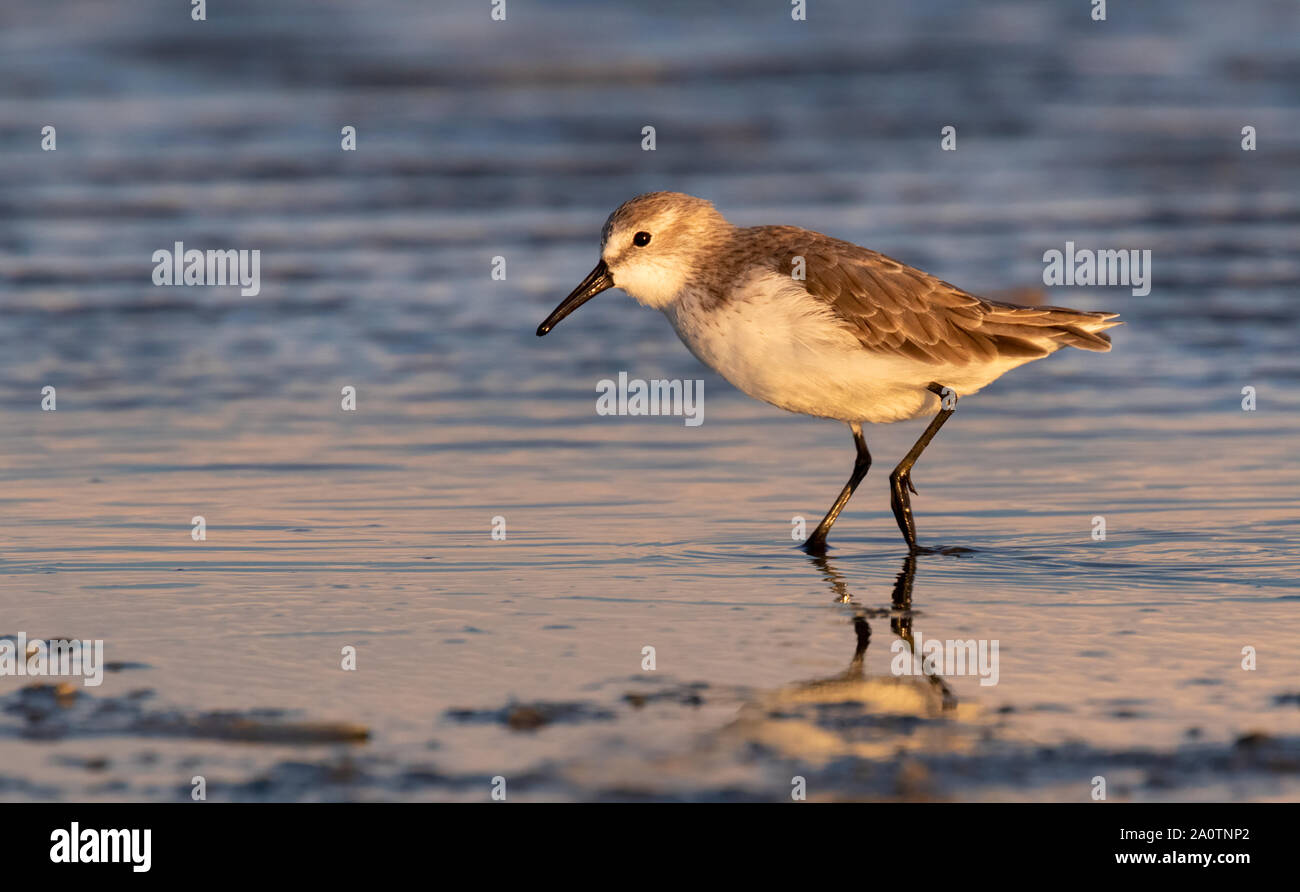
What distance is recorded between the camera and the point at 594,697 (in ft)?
18.2

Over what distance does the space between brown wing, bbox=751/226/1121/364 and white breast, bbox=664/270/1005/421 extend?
0.23 ft

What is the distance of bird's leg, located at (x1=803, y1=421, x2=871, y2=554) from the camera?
759 cm

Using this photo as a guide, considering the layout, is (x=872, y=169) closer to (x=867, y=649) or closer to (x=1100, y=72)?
(x=1100, y=72)

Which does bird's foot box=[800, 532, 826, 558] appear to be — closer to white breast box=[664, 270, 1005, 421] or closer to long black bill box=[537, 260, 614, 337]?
white breast box=[664, 270, 1005, 421]

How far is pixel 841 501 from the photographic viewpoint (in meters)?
7.76

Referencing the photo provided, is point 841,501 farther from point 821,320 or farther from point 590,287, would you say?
point 590,287

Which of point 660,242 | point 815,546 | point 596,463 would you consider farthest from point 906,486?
point 596,463

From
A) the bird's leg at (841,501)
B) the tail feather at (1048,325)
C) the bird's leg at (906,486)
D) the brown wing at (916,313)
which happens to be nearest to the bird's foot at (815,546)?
the bird's leg at (841,501)

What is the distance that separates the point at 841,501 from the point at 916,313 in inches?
34.2

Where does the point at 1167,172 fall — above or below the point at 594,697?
above

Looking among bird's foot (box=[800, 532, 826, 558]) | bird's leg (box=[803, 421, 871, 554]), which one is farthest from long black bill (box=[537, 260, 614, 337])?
bird's foot (box=[800, 532, 826, 558])

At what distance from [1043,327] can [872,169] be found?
9031 mm

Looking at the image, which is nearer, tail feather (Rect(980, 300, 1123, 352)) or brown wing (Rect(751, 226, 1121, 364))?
brown wing (Rect(751, 226, 1121, 364))
